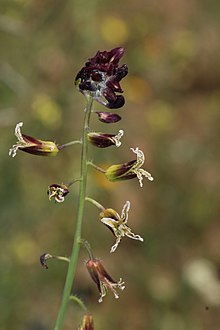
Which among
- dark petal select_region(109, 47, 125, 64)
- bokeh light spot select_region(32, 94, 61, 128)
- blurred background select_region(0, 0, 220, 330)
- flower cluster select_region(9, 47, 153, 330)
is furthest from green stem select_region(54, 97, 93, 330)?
bokeh light spot select_region(32, 94, 61, 128)

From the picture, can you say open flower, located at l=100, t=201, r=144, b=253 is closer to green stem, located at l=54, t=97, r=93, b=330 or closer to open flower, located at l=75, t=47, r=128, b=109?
green stem, located at l=54, t=97, r=93, b=330

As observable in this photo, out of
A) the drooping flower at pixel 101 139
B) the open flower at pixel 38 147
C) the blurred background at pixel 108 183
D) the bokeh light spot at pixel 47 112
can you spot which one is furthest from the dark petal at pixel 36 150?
the bokeh light spot at pixel 47 112

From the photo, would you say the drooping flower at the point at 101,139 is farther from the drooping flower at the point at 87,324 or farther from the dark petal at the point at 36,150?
the drooping flower at the point at 87,324

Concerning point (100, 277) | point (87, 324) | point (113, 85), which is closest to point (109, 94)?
point (113, 85)

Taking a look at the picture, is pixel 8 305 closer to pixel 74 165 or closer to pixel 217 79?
pixel 74 165

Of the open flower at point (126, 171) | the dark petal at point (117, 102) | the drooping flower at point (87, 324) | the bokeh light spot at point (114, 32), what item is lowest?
the drooping flower at point (87, 324)

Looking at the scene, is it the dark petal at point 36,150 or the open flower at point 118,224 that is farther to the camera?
the dark petal at point 36,150

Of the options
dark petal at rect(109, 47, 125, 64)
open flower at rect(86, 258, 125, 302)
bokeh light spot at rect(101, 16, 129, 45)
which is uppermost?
bokeh light spot at rect(101, 16, 129, 45)

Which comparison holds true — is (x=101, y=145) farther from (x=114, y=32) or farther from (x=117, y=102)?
(x=114, y=32)
